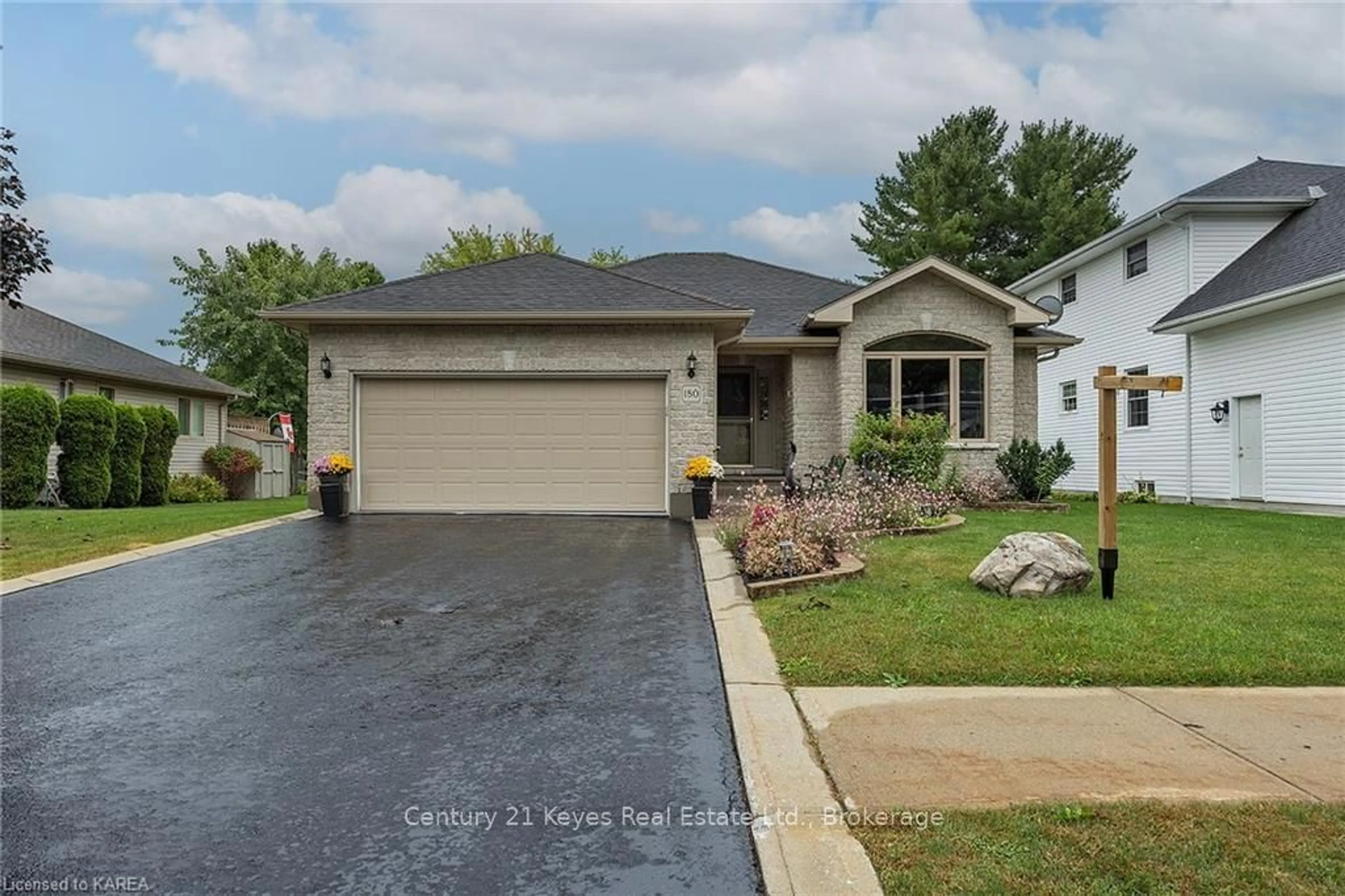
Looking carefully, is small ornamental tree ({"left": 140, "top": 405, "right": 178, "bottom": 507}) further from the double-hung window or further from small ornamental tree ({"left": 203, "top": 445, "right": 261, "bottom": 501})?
small ornamental tree ({"left": 203, "top": 445, "right": 261, "bottom": 501})

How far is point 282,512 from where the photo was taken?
46.6 feet

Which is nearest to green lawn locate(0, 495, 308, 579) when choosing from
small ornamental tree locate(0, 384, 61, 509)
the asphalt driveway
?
small ornamental tree locate(0, 384, 61, 509)

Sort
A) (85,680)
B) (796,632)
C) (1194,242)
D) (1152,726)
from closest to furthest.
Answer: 1. (1152,726)
2. (85,680)
3. (796,632)
4. (1194,242)

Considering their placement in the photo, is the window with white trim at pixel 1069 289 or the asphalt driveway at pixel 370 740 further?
the window with white trim at pixel 1069 289

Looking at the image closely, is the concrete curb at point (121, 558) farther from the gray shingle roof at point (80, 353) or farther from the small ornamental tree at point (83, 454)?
the gray shingle roof at point (80, 353)

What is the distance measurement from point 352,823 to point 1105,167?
121 feet

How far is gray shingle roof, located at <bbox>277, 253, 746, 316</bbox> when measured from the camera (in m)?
12.4

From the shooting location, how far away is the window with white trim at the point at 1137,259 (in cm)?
1870

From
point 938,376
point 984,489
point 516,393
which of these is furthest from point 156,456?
point 984,489

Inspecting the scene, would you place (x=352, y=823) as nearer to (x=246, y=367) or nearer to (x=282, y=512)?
(x=282, y=512)

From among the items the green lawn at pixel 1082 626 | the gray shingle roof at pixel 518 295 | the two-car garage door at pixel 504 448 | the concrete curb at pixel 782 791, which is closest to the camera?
the concrete curb at pixel 782 791

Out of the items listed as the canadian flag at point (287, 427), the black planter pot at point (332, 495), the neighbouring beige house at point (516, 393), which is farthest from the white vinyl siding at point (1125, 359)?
the canadian flag at point (287, 427)

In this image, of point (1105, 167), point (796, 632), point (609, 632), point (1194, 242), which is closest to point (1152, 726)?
point (796, 632)

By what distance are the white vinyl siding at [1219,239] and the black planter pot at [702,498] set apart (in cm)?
1172
